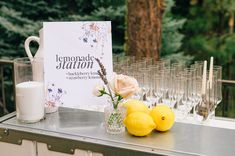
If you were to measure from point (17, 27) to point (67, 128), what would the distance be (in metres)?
4.19

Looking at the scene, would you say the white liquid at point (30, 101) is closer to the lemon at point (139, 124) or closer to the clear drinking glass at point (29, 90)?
the clear drinking glass at point (29, 90)

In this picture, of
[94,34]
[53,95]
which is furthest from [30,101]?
[94,34]

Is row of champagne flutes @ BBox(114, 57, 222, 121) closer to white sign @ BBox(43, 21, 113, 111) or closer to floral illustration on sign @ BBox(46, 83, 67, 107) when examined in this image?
white sign @ BBox(43, 21, 113, 111)

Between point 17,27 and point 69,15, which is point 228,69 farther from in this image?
point 17,27

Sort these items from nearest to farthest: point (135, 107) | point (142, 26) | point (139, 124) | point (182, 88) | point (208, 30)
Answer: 1. point (139, 124)
2. point (135, 107)
3. point (182, 88)
4. point (142, 26)
5. point (208, 30)

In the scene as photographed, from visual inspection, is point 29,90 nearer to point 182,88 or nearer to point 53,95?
point 53,95

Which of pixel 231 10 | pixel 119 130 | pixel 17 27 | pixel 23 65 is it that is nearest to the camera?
pixel 119 130

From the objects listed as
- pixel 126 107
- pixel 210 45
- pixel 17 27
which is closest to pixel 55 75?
pixel 126 107

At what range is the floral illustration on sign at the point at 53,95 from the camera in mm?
1627

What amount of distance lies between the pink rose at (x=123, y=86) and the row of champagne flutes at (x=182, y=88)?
0.74ft

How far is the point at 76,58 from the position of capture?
166 cm

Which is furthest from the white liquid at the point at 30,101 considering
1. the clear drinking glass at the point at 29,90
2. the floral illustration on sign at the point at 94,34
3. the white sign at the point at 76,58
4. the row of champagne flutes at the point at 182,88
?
the row of champagne flutes at the point at 182,88

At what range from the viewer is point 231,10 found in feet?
19.4

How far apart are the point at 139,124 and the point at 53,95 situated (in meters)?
0.48
